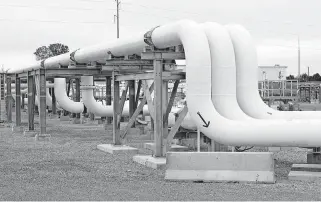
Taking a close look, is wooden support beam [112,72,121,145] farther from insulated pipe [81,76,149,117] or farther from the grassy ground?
insulated pipe [81,76,149,117]

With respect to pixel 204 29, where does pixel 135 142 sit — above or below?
below

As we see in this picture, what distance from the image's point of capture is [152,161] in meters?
12.3

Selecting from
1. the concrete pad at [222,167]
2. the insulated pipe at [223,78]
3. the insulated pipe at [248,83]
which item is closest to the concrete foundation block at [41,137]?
the insulated pipe at [248,83]

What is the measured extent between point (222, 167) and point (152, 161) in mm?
2411

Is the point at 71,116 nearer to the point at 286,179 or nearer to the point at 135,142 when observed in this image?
the point at 135,142

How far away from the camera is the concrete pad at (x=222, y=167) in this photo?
10016 millimetres

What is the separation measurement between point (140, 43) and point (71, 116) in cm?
2279

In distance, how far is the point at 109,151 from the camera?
1546 cm

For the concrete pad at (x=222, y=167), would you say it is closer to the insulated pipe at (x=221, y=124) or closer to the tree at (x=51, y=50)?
the insulated pipe at (x=221, y=124)

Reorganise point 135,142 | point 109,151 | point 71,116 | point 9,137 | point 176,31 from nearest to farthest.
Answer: point 176,31
point 109,151
point 135,142
point 9,137
point 71,116

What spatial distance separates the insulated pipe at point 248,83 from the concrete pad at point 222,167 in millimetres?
2165

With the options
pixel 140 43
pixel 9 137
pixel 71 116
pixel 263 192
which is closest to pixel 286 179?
pixel 263 192

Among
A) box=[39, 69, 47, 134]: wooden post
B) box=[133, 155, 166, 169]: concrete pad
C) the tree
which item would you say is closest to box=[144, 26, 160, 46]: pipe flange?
box=[133, 155, 166, 169]: concrete pad

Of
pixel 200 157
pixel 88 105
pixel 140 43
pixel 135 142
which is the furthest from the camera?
pixel 88 105
